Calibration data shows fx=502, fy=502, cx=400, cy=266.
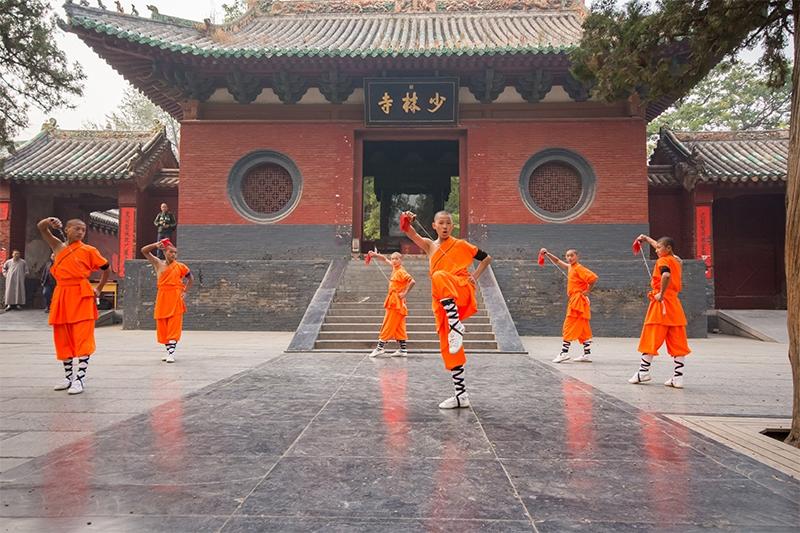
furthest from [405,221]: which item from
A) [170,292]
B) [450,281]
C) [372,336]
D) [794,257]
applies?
[372,336]

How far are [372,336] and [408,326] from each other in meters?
0.73

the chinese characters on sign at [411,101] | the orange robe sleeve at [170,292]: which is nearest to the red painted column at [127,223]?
the chinese characters on sign at [411,101]

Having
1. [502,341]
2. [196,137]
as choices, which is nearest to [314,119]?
[196,137]

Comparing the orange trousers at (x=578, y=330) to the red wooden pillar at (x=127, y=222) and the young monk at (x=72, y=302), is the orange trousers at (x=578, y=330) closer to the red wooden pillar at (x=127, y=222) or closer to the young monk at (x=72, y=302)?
the young monk at (x=72, y=302)

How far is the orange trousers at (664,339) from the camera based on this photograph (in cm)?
509

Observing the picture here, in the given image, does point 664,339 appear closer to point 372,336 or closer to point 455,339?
point 455,339

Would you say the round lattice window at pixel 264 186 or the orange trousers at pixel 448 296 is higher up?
the round lattice window at pixel 264 186

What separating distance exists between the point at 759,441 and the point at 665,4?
11.3ft

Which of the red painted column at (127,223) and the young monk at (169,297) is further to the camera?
the red painted column at (127,223)

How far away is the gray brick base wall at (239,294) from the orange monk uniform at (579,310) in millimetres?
5639

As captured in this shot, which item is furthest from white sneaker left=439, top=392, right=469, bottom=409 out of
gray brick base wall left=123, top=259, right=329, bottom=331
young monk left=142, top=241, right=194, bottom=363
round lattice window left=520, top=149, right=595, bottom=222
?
round lattice window left=520, top=149, right=595, bottom=222

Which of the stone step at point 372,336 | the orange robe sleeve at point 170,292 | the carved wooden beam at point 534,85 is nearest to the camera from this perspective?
the orange robe sleeve at point 170,292

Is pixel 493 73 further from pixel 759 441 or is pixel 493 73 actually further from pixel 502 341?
pixel 759 441

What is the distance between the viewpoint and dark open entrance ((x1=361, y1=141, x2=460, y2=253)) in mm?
16344
